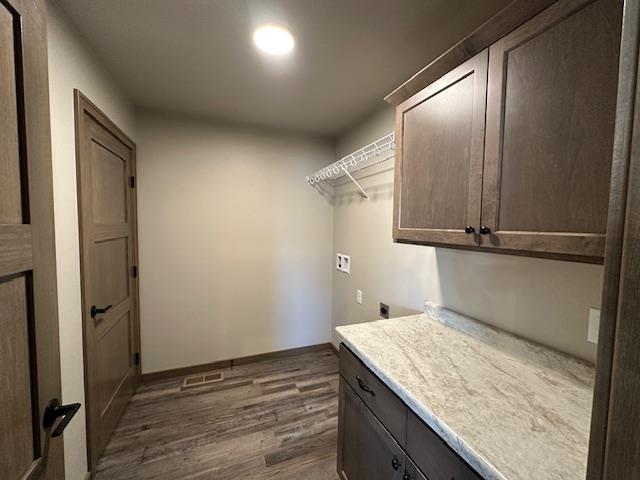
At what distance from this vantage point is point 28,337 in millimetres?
636

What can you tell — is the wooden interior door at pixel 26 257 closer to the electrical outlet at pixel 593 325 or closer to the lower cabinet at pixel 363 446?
the lower cabinet at pixel 363 446

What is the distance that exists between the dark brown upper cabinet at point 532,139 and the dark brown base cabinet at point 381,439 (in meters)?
0.65

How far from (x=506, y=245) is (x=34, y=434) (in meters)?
1.42

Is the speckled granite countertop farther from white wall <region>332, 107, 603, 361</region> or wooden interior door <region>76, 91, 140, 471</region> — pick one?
wooden interior door <region>76, 91, 140, 471</region>

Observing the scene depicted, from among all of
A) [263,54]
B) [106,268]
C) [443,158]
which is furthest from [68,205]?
[443,158]

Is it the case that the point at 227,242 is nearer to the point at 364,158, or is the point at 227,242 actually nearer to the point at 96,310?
the point at 96,310

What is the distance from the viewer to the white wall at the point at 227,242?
7.52 feet

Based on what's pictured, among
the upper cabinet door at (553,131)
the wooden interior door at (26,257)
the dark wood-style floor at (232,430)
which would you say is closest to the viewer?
the wooden interior door at (26,257)

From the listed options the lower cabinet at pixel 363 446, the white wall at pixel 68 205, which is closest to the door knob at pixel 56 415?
the white wall at pixel 68 205

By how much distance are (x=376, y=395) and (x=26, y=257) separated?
1188mm

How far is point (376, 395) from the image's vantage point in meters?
1.07

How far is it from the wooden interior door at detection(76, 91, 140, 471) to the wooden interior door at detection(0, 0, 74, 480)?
0.85 m

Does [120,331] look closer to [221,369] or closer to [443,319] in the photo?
[221,369]

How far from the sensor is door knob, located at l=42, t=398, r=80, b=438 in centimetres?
67
